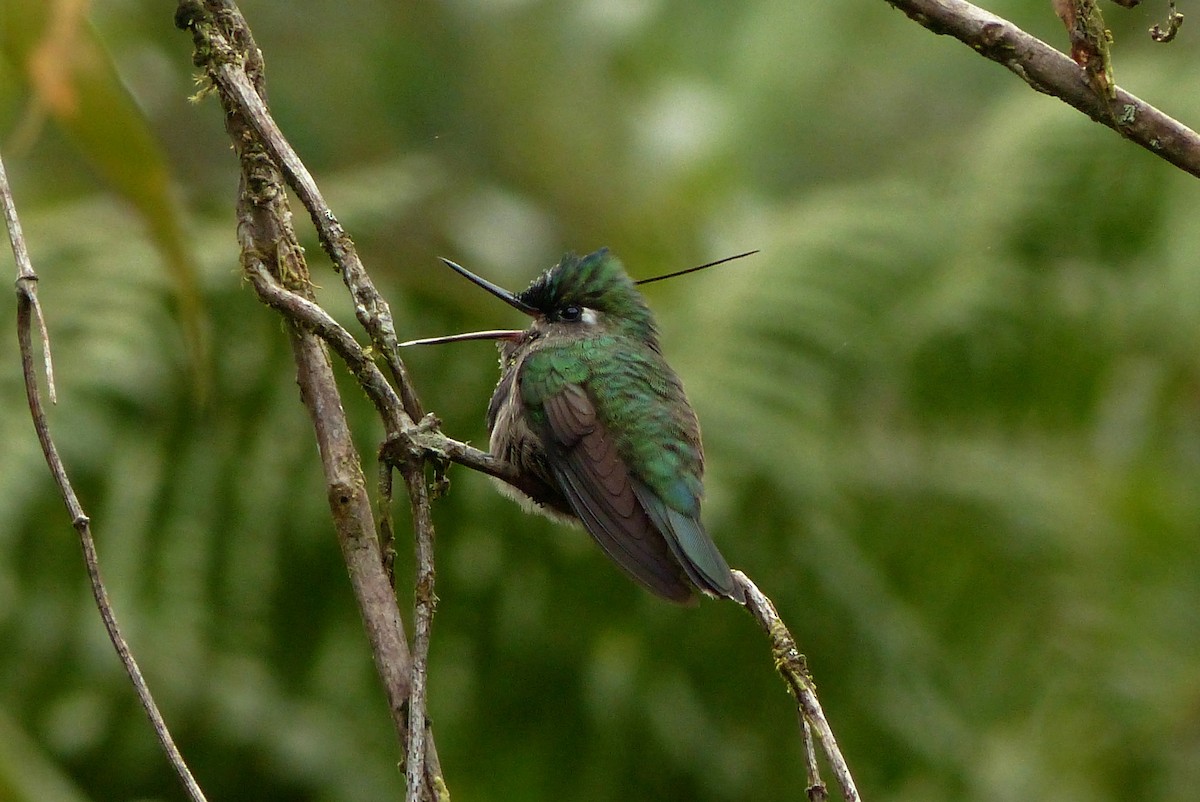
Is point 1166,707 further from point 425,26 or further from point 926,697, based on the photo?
point 425,26

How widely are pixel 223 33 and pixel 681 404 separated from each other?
1.51 meters

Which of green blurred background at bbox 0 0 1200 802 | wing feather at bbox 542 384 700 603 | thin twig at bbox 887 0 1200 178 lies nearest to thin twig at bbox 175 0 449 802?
wing feather at bbox 542 384 700 603

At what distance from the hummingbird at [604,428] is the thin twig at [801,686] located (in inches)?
17.2

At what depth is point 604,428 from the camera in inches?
130

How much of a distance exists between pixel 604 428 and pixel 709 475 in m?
2.33

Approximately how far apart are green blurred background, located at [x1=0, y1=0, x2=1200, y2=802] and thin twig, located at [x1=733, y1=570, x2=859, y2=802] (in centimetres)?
234

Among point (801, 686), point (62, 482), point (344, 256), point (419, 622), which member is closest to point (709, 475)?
point (801, 686)

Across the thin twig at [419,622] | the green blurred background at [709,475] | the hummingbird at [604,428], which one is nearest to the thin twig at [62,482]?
the thin twig at [419,622]

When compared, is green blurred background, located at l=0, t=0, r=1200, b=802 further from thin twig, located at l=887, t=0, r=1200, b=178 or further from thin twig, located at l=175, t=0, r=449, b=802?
thin twig, located at l=887, t=0, r=1200, b=178

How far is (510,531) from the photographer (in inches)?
219

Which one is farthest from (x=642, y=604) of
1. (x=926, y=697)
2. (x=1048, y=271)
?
(x=1048, y=271)

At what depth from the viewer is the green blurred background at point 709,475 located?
5152mm

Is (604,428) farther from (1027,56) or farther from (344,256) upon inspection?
(1027,56)

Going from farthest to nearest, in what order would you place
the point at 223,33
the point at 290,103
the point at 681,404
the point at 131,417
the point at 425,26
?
the point at 425,26
the point at 290,103
the point at 131,417
the point at 681,404
the point at 223,33
